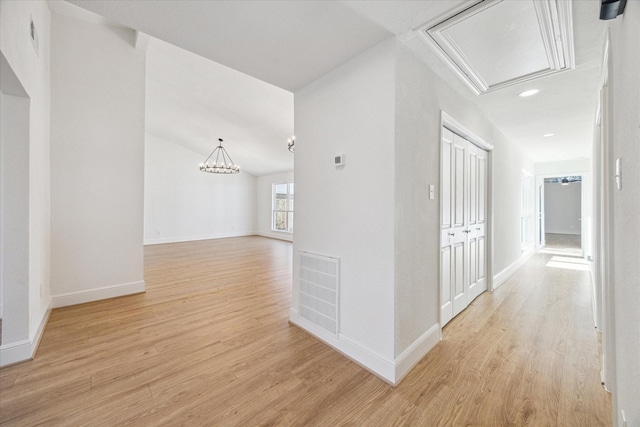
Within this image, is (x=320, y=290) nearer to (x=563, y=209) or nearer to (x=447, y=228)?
(x=447, y=228)

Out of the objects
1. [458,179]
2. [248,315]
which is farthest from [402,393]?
[458,179]

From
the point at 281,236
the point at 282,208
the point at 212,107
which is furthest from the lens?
the point at 282,208

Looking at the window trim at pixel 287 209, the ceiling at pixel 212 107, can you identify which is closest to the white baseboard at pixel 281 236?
the window trim at pixel 287 209

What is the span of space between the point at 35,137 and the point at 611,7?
3.76 meters

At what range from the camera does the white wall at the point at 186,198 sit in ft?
26.0

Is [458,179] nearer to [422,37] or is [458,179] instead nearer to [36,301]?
[422,37]

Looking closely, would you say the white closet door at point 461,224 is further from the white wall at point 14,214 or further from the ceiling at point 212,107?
the white wall at point 14,214

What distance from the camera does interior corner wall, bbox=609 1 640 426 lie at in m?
0.83

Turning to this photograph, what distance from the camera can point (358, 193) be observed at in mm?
1993

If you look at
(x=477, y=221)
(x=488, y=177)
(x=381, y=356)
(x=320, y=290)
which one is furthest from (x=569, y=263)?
(x=320, y=290)

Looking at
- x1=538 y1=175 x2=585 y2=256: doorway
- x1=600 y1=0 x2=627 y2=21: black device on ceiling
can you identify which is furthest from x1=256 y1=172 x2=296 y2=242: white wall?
x1=538 y1=175 x2=585 y2=256: doorway

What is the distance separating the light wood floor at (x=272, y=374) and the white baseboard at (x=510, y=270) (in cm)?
80

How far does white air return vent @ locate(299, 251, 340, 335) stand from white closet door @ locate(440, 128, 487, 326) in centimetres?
103

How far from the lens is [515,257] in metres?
4.87
